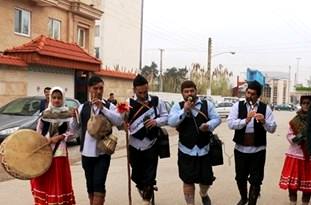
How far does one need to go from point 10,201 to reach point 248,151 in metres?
3.59

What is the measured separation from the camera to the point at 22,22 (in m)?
26.4

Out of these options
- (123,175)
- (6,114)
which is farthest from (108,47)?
(123,175)

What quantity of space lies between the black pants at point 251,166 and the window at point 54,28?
880 inches

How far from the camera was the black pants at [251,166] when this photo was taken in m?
7.73

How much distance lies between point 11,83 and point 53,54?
2.93 m

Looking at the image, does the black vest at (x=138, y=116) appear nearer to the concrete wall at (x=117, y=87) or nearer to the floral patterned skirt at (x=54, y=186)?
the floral patterned skirt at (x=54, y=186)

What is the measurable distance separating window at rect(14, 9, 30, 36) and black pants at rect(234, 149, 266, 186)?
19.8 m

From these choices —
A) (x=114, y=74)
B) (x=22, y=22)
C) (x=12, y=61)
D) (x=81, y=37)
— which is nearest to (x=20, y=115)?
(x=12, y=61)

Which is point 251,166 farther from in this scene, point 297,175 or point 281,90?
point 281,90

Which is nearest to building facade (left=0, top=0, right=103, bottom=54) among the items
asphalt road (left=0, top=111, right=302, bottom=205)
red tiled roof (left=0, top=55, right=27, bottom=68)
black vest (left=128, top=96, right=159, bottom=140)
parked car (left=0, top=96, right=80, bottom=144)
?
red tiled roof (left=0, top=55, right=27, bottom=68)

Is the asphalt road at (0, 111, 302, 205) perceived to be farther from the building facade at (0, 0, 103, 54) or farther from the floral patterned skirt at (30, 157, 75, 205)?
the building facade at (0, 0, 103, 54)

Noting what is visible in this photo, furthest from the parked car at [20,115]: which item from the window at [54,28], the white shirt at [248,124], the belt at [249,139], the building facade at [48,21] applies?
the window at [54,28]

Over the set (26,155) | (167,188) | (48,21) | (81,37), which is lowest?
(167,188)

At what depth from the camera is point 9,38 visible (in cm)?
2516
